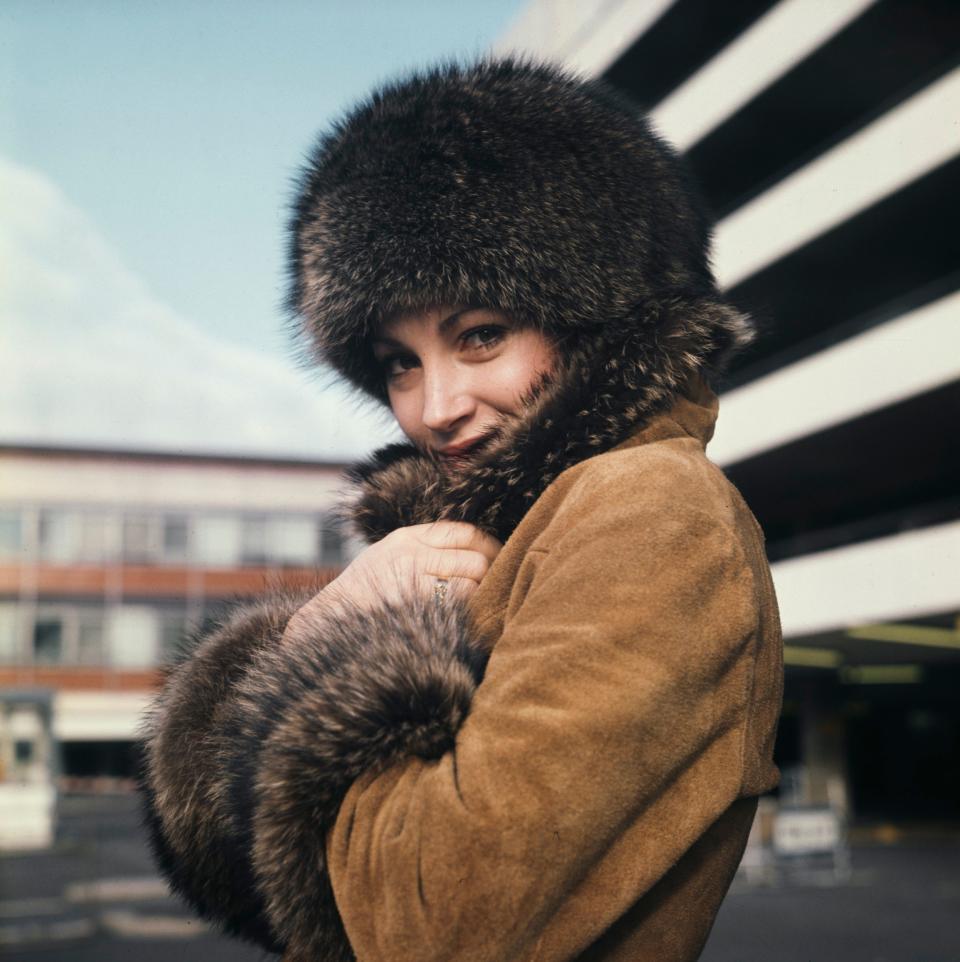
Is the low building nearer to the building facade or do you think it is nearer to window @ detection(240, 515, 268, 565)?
window @ detection(240, 515, 268, 565)

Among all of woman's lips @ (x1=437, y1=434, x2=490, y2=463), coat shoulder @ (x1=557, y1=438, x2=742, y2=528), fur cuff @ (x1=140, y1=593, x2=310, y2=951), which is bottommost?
fur cuff @ (x1=140, y1=593, x2=310, y2=951)

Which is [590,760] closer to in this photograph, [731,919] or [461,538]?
[461,538]

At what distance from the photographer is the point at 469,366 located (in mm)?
1620

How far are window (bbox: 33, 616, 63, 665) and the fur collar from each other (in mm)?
42293

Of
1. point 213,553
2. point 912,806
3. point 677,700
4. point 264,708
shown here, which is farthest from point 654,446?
point 213,553

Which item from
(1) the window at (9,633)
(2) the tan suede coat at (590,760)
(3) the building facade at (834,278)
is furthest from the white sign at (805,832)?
(1) the window at (9,633)

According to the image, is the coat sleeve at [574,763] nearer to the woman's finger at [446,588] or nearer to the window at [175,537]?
the woman's finger at [446,588]

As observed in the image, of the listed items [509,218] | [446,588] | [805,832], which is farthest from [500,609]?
Answer: [805,832]

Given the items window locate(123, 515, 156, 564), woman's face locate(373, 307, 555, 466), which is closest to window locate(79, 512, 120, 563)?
window locate(123, 515, 156, 564)

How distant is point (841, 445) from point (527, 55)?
63.1 ft

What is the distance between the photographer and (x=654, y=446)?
1.37 m

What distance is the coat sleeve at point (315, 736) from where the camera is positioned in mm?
1204

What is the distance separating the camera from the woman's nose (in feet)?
5.30

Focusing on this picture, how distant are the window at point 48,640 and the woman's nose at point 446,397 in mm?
42224
